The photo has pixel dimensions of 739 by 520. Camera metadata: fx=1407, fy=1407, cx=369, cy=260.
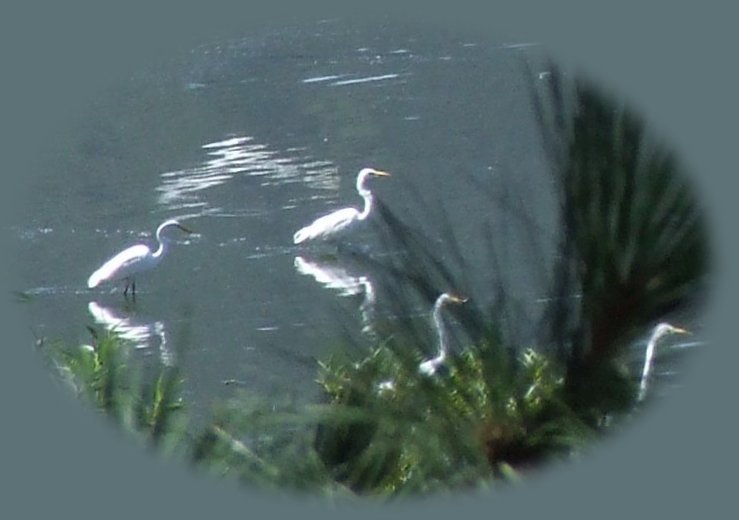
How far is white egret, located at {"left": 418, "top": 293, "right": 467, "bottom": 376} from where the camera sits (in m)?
1.51

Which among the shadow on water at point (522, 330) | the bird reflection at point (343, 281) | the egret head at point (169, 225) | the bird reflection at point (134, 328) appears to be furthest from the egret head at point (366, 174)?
the shadow on water at point (522, 330)

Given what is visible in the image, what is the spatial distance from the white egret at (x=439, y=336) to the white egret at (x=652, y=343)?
0.68 feet

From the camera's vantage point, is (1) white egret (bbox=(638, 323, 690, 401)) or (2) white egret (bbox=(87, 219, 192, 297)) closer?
(1) white egret (bbox=(638, 323, 690, 401))

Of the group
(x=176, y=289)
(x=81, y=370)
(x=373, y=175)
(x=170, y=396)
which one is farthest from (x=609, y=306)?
(x=373, y=175)

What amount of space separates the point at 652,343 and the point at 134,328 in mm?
1376

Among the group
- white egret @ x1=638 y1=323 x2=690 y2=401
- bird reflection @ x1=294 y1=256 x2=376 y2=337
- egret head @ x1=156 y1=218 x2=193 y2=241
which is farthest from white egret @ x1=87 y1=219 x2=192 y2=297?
white egret @ x1=638 y1=323 x2=690 y2=401

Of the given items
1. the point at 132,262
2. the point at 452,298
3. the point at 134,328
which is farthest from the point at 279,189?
the point at 452,298

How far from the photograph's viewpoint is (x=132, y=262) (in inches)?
150

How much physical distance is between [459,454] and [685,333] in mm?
281

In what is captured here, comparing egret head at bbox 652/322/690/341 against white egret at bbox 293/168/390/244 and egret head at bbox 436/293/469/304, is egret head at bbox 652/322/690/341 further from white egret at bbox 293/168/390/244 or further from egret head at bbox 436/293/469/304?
white egret at bbox 293/168/390/244

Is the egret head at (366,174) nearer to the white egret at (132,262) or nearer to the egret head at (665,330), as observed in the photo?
the white egret at (132,262)

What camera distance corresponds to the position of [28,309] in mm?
2189

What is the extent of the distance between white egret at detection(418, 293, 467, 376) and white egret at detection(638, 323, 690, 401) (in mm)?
208

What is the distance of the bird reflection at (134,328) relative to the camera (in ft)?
7.43
